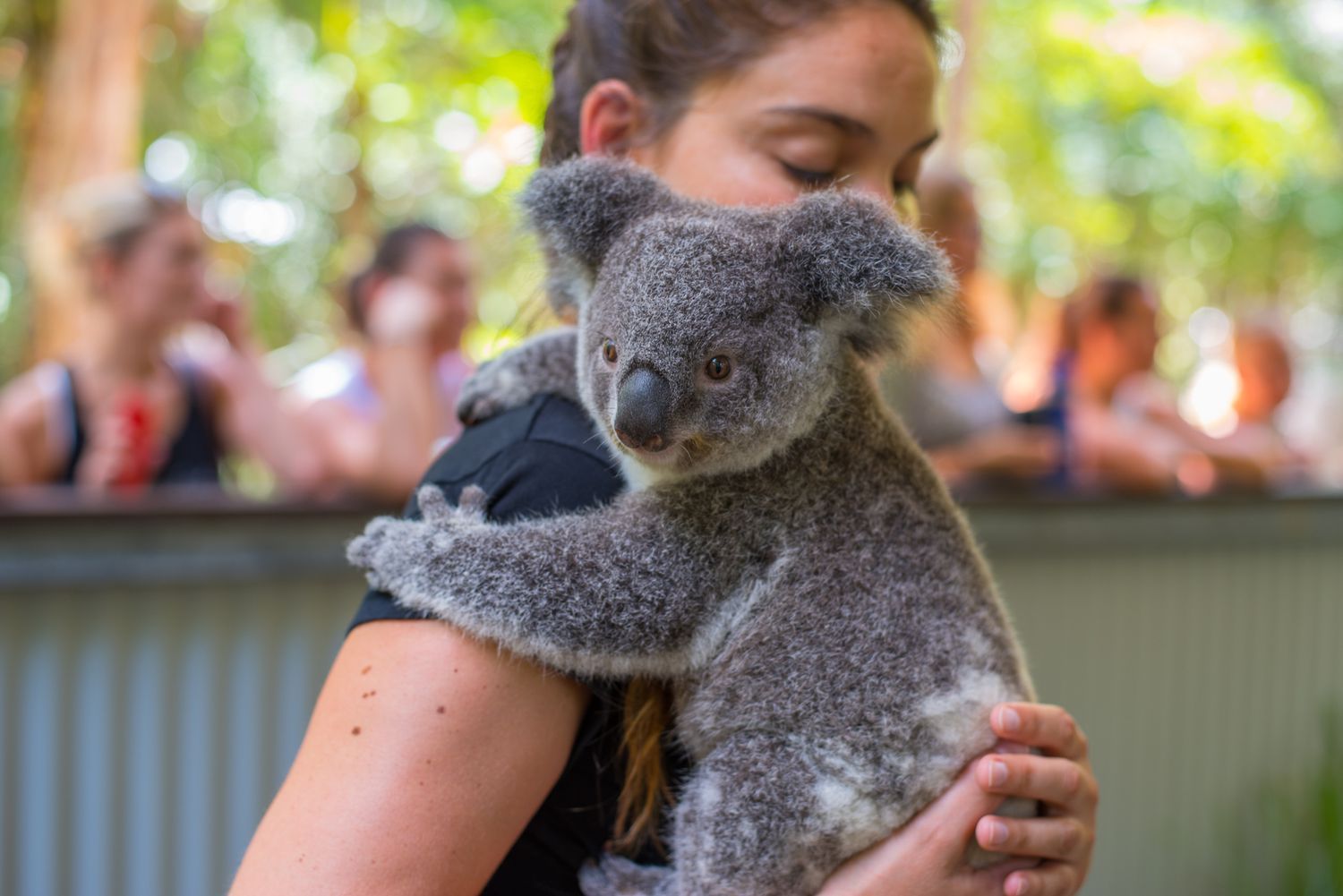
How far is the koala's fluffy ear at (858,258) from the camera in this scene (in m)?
1.15

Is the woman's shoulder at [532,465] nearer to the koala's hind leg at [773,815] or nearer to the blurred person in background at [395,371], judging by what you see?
the koala's hind leg at [773,815]

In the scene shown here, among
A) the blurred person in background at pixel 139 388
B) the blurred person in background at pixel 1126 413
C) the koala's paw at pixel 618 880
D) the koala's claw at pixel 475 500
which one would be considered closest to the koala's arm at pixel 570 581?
the koala's claw at pixel 475 500

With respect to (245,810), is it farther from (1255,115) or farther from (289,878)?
(1255,115)

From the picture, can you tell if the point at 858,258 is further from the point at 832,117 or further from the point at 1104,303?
the point at 1104,303

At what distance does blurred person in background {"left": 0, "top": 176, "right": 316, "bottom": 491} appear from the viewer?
10.4ft

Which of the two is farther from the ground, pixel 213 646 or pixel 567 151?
pixel 567 151

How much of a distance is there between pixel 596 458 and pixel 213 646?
182 centimetres

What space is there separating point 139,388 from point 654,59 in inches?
96.9

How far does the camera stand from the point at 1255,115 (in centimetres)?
1084

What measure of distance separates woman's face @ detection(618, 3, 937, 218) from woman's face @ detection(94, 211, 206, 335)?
2.46m

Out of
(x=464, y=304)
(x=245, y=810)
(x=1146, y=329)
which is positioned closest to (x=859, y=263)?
(x=245, y=810)

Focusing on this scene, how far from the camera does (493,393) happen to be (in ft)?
4.55

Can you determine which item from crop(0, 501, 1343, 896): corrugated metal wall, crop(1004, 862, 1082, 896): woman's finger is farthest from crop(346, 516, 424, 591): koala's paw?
crop(0, 501, 1343, 896): corrugated metal wall

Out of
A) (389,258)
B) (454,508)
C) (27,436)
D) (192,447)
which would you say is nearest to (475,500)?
(454,508)
